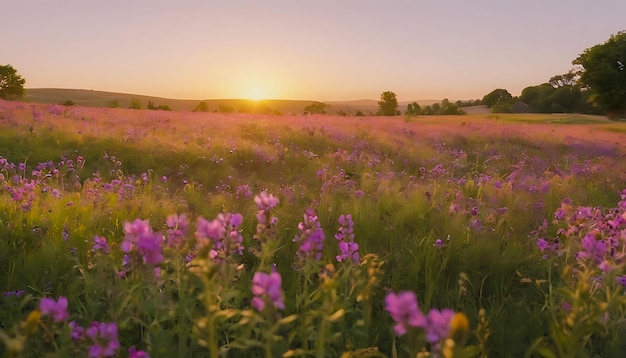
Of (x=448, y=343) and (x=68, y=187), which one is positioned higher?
(x=448, y=343)

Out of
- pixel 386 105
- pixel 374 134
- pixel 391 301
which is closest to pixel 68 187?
pixel 391 301

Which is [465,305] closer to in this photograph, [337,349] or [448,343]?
[337,349]

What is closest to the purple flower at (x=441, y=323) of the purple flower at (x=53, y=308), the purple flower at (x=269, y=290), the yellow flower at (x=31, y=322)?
the purple flower at (x=269, y=290)

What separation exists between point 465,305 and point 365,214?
141 centimetres

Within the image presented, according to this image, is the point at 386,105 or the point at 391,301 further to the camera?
the point at 386,105

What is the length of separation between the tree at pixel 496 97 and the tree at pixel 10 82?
69.6 m

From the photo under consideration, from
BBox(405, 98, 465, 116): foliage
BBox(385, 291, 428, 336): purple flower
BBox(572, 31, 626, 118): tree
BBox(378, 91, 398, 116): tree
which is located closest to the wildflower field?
BBox(385, 291, 428, 336): purple flower

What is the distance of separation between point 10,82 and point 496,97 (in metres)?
72.0

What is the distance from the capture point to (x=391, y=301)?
105 centimetres

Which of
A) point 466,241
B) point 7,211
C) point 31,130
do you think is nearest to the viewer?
point 466,241

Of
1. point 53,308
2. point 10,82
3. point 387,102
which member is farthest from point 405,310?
point 387,102

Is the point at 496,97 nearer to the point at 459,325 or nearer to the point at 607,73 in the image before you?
the point at 607,73

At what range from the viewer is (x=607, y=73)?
129 feet

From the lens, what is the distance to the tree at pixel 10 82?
2109 inches
